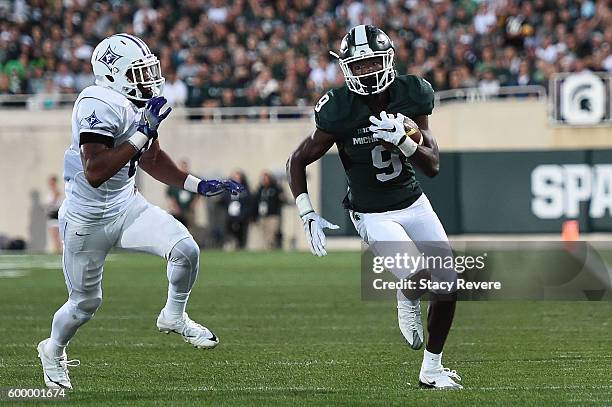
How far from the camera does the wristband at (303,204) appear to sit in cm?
664

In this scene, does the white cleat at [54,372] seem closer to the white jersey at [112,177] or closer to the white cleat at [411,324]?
the white jersey at [112,177]

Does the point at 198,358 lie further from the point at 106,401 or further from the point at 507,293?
the point at 507,293

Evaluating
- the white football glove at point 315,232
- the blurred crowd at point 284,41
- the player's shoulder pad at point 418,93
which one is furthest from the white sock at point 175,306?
the blurred crowd at point 284,41

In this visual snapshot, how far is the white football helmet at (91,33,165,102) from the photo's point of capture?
251 inches

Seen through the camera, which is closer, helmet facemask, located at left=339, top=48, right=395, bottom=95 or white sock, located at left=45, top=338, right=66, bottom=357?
white sock, located at left=45, top=338, right=66, bottom=357

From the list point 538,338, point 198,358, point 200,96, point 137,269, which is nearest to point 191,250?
point 198,358

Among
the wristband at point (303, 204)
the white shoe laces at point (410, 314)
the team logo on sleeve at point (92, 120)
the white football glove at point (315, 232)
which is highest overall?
the team logo on sleeve at point (92, 120)

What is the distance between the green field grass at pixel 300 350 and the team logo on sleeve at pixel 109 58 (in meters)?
1.59

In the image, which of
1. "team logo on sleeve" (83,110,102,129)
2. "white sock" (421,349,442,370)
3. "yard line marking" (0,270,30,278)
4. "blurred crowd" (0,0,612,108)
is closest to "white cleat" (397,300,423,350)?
"white sock" (421,349,442,370)

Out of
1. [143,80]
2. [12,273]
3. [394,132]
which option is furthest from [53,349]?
[12,273]

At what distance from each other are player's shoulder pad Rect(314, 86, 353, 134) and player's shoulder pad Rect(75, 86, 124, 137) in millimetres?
994

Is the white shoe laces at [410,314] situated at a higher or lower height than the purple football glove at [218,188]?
lower

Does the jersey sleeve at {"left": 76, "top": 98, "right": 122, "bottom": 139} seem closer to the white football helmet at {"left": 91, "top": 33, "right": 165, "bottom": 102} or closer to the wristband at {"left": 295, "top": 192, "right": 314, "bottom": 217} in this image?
the white football helmet at {"left": 91, "top": 33, "right": 165, "bottom": 102}

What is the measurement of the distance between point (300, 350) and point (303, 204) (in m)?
1.66
